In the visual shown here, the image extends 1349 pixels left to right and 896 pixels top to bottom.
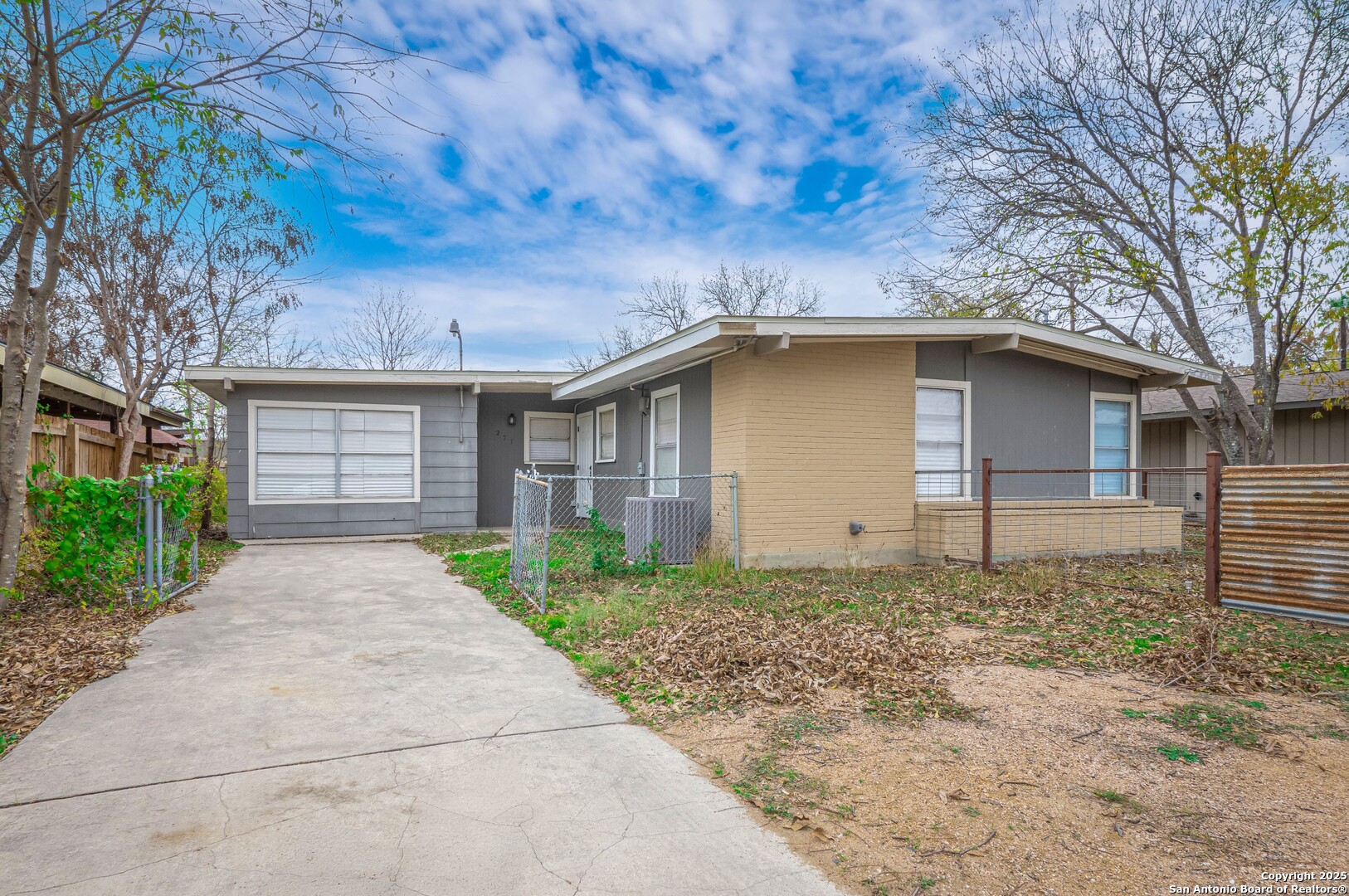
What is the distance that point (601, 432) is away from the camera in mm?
13172

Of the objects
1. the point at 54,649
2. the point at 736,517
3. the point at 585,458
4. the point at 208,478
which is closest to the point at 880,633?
the point at 736,517

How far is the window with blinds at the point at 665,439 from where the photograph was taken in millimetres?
10250

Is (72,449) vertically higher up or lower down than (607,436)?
lower down

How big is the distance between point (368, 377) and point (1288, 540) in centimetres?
1147

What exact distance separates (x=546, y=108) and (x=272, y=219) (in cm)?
660

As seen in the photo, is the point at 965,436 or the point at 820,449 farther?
the point at 965,436

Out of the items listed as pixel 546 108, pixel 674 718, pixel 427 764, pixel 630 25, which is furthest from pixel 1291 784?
pixel 630 25

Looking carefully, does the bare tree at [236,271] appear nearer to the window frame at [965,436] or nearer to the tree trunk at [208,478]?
the tree trunk at [208,478]

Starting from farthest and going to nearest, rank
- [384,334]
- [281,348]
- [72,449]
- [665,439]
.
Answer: [384,334] → [281,348] → [665,439] → [72,449]

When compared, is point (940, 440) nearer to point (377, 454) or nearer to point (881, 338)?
point (881, 338)

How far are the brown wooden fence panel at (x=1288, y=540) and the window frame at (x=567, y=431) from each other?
10.7 meters

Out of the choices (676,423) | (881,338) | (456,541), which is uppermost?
(881,338)

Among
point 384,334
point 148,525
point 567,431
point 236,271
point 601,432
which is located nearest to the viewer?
point 148,525

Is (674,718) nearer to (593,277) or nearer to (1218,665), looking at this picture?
(1218,665)
